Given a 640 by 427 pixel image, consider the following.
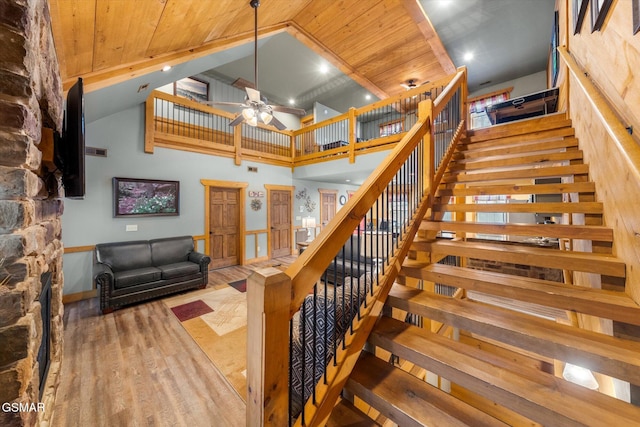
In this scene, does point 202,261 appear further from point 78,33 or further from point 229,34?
point 229,34

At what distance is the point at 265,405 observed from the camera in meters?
0.87

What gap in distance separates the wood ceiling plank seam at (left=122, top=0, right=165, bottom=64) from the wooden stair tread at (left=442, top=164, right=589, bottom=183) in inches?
122

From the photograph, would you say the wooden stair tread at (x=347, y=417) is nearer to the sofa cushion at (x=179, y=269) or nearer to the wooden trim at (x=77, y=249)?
the sofa cushion at (x=179, y=269)

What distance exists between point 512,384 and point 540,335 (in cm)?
28

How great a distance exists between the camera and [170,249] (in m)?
4.60

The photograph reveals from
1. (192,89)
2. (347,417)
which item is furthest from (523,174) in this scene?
(192,89)

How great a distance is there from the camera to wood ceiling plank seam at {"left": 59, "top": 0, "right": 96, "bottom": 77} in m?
1.67

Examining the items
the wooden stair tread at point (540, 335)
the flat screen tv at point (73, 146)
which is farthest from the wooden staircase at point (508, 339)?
the flat screen tv at point (73, 146)

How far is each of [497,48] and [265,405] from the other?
672 centimetres

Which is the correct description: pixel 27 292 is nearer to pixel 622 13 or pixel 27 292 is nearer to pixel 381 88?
pixel 622 13

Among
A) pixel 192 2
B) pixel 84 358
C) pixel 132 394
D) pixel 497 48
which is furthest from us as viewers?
pixel 497 48

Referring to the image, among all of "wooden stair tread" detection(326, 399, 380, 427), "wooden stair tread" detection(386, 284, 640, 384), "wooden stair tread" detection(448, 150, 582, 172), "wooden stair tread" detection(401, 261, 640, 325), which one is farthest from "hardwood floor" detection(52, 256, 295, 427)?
"wooden stair tread" detection(448, 150, 582, 172)

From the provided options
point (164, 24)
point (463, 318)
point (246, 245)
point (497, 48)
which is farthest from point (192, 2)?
point (497, 48)

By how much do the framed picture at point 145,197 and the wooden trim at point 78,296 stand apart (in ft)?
4.26
